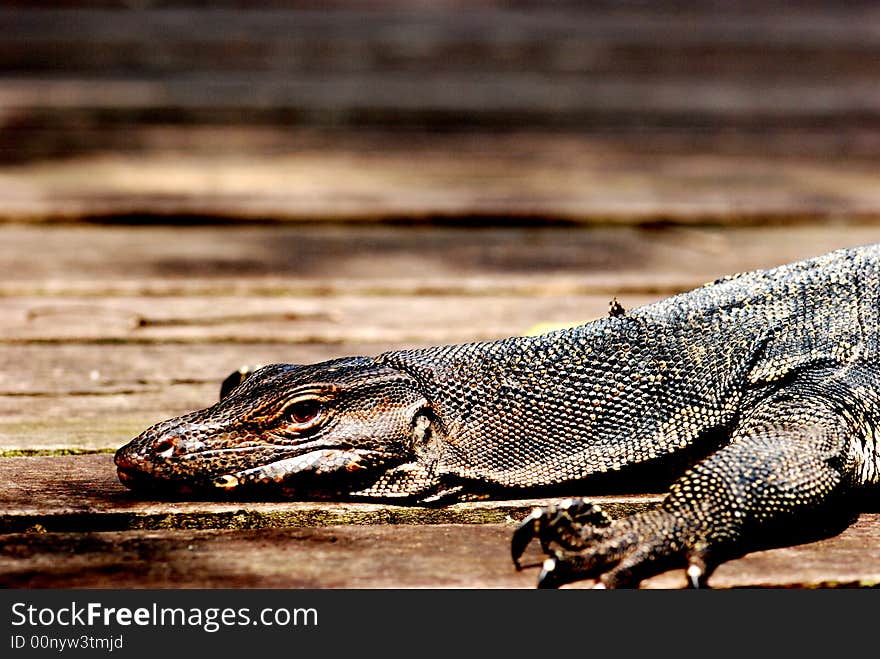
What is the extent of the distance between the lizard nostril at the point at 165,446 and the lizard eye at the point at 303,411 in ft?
0.95

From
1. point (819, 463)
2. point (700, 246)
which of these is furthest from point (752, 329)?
point (700, 246)

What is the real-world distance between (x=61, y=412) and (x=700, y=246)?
3.61m

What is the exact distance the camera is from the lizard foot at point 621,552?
258 cm

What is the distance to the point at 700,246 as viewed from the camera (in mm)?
6086

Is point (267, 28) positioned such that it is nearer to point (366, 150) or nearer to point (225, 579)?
point (366, 150)

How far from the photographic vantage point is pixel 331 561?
2.65 m

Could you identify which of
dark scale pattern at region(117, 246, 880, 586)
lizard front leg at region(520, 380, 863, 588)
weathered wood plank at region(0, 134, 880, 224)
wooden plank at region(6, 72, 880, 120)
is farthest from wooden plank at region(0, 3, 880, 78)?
lizard front leg at region(520, 380, 863, 588)

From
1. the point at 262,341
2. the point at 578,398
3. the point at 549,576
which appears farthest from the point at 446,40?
the point at 549,576

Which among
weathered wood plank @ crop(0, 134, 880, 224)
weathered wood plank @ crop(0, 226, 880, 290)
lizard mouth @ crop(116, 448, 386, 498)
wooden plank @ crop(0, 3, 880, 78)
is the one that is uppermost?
wooden plank @ crop(0, 3, 880, 78)

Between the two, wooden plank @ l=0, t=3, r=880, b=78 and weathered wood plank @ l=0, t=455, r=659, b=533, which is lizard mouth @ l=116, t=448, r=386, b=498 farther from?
wooden plank @ l=0, t=3, r=880, b=78

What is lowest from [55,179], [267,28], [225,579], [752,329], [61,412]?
[225,579]

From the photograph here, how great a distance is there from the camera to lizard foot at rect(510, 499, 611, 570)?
103 inches

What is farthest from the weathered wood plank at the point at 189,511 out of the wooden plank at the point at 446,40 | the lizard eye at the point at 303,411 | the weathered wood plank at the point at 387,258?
the wooden plank at the point at 446,40

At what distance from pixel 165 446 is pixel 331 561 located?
56cm
